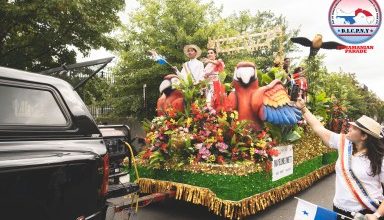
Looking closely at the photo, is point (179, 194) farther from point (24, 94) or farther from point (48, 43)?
point (48, 43)

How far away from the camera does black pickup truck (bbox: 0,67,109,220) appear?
2.07 m

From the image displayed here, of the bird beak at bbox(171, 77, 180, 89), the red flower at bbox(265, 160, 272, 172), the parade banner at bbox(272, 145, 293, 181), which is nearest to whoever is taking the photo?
the red flower at bbox(265, 160, 272, 172)

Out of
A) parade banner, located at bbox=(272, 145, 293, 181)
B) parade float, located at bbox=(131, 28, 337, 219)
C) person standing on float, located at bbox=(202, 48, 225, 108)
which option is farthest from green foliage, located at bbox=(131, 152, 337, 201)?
person standing on float, located at bbox=(202, 48, 225, 108)

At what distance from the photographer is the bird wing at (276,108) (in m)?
5.84

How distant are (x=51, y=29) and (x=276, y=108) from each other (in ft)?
27.2

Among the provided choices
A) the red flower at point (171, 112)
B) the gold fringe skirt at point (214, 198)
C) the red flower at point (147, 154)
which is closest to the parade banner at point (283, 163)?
the gold fringe skirt at point (214, 198)

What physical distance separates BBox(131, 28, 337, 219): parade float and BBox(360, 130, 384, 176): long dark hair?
200 cm

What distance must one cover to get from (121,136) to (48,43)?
8.54 meters

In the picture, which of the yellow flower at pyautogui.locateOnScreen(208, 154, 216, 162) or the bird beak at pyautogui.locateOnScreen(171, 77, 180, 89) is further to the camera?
the bird beak at pyautogui.locateOnScreen(171, 77, 180, 89)

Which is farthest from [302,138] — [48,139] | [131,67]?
[131,67]

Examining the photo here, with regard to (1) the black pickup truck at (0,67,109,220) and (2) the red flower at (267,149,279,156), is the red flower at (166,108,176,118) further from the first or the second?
(1) the black pickup truck at (0,67,109,220)

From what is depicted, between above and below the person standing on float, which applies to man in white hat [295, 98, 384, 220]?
below

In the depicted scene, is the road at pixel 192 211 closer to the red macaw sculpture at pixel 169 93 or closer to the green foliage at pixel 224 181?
the green foliage at pixel 224 181

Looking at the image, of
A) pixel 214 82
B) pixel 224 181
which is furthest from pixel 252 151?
pixel 214 82
